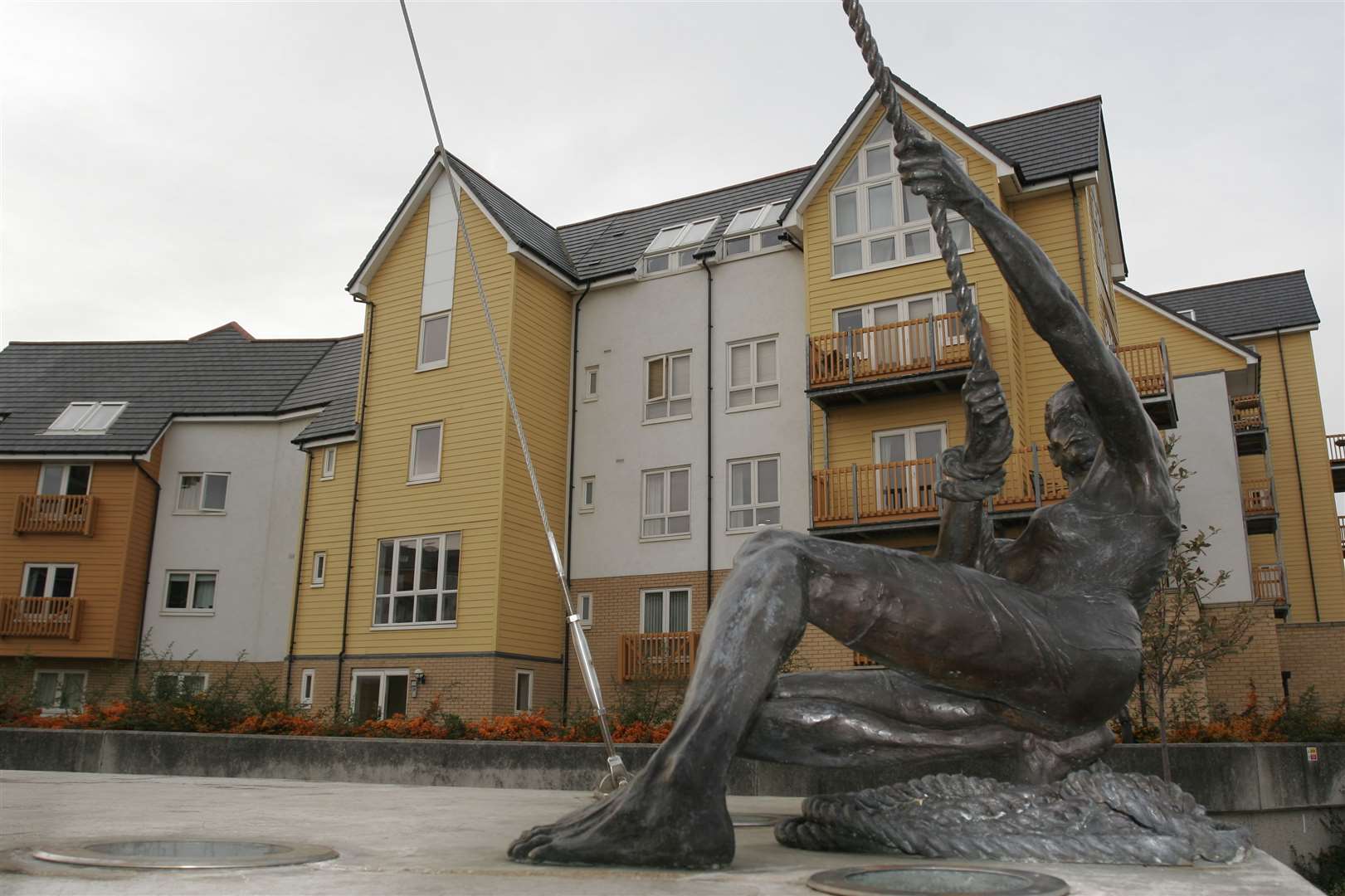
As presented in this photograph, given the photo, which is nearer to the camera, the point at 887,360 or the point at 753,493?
the point at 887,360

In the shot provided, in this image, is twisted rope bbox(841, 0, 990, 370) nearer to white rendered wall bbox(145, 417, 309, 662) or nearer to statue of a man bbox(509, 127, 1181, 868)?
statue of a man bbox(509, 127, 1181, 868)

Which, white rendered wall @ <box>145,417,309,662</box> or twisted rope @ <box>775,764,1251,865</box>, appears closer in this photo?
twisted rope @ <box>775,764,1251,865</box>

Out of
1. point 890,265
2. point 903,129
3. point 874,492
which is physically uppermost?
point 890,265

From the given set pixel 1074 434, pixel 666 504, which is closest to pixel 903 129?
pixel 1074 434

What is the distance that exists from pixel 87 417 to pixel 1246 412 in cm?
4099

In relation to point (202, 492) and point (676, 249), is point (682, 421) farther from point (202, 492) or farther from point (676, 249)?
point (202, 492)

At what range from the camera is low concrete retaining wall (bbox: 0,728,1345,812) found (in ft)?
34.9

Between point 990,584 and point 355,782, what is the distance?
11148 mm

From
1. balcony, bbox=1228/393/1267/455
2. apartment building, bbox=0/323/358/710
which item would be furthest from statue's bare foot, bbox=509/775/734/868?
balcony, bbox=1228/393/1267/455

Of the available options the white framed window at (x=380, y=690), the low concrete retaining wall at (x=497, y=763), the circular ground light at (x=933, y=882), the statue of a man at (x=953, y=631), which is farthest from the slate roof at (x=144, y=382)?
the circular ground light at (x=933, y=882)

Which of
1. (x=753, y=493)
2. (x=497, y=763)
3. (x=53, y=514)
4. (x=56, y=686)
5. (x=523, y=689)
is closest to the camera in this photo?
(x=497, y=763)

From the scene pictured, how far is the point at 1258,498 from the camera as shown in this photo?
1406 inches

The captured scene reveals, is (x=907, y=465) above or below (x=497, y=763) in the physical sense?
above

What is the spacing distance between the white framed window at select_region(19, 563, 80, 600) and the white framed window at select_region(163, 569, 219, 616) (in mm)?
2929
